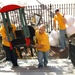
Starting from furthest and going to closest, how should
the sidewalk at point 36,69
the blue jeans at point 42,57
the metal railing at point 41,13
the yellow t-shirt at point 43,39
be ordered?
1. the metal railing at point 41,13
2. the blue jeans at point 42,57
3. the yellow t-shirt at point 43,39
4. the sidewalk at point 36,69

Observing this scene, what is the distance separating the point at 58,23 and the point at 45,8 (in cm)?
478

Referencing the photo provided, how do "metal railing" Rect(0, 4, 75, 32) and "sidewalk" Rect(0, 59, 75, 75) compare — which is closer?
"sidewalk" Rect(0, 59, 75, 75)

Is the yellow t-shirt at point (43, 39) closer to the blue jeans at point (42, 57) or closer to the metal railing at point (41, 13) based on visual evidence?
the blue jeans at point (42, 57)

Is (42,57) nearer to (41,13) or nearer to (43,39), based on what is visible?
(43,39)

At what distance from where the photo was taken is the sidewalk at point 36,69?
8328 mm

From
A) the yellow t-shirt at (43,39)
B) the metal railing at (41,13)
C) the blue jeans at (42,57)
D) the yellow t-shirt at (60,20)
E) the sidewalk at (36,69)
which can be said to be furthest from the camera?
the metal railing at (41,13)

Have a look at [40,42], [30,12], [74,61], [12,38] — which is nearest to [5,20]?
[12,38]

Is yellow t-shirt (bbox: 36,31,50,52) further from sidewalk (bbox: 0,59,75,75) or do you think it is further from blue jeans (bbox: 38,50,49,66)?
sidewalk (bbox: 0,59,75,75)

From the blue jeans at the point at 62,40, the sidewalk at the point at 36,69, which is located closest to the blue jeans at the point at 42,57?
the sidewalk at the point at 36,69

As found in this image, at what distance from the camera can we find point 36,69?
9.07 m

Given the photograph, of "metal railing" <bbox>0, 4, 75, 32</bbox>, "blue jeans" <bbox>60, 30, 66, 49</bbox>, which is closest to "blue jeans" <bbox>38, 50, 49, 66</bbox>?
"blue jeans" <bbox>60, 30, 66, 49</bbox>

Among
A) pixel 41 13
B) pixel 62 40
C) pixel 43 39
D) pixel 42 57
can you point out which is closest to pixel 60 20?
pixel 62 40

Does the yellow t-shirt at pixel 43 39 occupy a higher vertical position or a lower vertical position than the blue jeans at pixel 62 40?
higher

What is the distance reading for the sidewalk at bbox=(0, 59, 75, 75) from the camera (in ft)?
27.3
